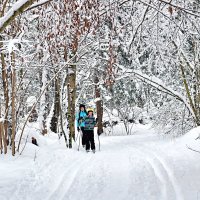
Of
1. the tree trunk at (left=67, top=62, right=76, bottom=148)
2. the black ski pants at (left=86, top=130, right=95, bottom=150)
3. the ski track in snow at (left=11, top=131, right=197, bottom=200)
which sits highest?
the tree trunk at (left=67, top=62, right=76, bottom=148)

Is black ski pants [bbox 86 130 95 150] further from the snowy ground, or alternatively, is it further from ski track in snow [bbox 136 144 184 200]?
ski track in snow [bbox 136 144 184 200]

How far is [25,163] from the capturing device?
970 centimetres

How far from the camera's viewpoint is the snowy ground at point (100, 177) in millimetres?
6551

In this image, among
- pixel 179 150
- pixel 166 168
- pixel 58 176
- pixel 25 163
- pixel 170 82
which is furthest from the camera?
pixel 170 82

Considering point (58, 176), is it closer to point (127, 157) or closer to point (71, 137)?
point (127, 157)

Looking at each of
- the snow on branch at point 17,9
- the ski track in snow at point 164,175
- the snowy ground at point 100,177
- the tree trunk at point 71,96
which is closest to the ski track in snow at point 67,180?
the snowy ground at point 100,177

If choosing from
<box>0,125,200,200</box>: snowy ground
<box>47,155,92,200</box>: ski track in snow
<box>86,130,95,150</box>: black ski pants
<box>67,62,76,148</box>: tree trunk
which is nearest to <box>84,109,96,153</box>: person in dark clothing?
<box>86,130,95,150</box>: black ski pants

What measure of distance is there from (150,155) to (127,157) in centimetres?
77

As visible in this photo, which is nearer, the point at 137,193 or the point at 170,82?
the point at 137,193

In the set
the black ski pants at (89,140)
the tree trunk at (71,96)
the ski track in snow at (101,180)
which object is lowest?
the ski track in snow at (101,180)

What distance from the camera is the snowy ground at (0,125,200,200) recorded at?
6551mm

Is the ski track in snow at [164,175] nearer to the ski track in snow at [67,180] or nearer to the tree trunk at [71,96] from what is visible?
the ski track in snow at [67,180]

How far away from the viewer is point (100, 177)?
825 cm

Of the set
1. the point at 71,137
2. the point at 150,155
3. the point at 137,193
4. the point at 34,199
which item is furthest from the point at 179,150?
the point at 34,199
